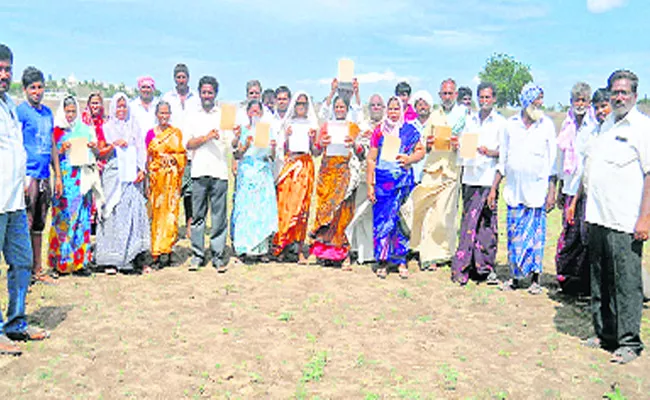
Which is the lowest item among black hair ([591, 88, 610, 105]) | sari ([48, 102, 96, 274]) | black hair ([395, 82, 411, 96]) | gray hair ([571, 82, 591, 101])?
sari ([48, 102, 96, 274])

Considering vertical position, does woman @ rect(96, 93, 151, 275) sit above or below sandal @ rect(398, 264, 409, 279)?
above

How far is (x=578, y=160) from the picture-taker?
19.2 ft

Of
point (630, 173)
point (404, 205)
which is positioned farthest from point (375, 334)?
point (630, 173)

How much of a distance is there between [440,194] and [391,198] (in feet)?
2.63

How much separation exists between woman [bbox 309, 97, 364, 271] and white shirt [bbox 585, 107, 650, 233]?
2.73m

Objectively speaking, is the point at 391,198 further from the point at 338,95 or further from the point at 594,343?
the point at 594,343

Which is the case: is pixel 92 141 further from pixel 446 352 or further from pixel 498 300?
pixel 498 300

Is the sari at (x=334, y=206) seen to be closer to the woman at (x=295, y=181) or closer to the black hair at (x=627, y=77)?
the woman at (x=295, y=181)

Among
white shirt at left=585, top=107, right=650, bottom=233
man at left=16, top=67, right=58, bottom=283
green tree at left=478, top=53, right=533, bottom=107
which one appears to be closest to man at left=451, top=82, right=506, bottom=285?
white shirt at left=585, top=107, right=650, bottom=233

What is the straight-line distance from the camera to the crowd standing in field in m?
5.80

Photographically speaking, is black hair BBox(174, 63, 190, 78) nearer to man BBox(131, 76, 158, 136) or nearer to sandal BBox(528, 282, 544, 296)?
man BBox(131, 76, 158, 136)

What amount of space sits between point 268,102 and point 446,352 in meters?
5.70

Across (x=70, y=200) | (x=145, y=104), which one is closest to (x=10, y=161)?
(x=70, y=200)

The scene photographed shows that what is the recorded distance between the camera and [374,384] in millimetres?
3898
